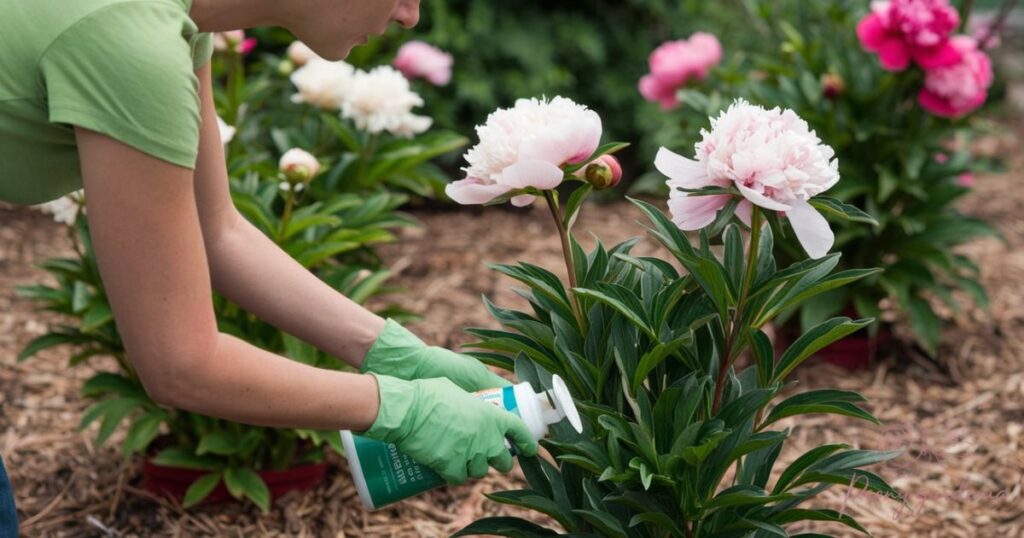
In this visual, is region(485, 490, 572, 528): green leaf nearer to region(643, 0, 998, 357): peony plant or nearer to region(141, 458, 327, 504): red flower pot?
region(141, 458, 327, 504): red flower pot

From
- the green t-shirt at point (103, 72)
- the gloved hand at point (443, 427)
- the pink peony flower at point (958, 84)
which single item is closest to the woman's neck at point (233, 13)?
the green t-shirt at point (103, 72)

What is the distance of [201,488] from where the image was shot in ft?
8.57

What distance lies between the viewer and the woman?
1389mm

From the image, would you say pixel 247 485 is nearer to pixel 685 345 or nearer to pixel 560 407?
pixel 560 407

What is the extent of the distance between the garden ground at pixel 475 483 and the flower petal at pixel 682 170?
0.69 meters

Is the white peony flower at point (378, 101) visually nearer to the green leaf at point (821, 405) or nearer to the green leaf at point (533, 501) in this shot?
the green leaf at point (533, 501)

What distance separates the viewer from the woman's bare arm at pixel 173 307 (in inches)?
55.4

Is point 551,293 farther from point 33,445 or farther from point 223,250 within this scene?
point 33,445

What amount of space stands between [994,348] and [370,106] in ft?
6.66

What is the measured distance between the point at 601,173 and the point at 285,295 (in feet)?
1.99


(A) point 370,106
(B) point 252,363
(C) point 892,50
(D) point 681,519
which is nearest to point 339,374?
(B) point 252,363

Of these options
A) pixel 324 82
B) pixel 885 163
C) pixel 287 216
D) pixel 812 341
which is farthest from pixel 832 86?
pixel 812 341

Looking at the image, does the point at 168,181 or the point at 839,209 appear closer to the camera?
the point at 168,181

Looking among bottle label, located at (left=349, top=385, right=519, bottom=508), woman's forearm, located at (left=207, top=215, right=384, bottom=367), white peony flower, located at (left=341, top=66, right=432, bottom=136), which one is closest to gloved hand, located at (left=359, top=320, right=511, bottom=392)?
woman's forearm, located at (left=207, top=215, right=384, bottom=367)
